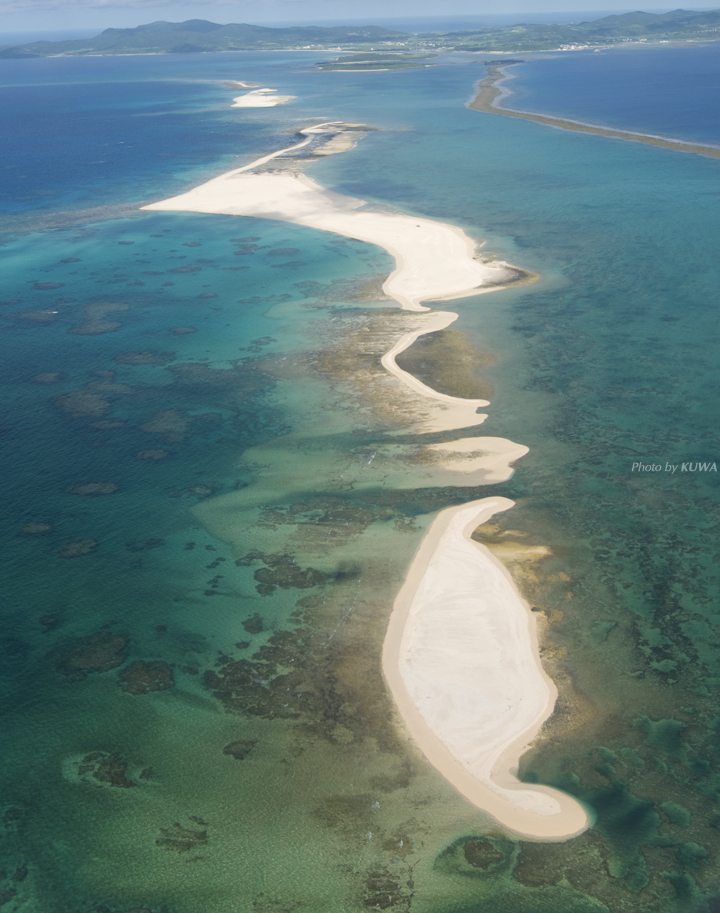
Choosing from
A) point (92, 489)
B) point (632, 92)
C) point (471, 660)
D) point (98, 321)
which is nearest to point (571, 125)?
point (632, 92)

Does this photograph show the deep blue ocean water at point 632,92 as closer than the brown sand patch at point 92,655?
No

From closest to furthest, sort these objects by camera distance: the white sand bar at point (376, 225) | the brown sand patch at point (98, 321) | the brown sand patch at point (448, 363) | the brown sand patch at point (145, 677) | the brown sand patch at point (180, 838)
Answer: the brown sand patch at point (180, 838) → the brown sand patch at point (145, 677) → the brown sand patch at point (448, 363) → the brown sand patch at point (98, 321) → the white sand bar at point (376, 225)

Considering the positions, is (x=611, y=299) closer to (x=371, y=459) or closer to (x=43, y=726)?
(x=371, y=459)

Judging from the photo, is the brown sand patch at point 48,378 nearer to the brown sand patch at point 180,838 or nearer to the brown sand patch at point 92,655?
the brown sand patch at point 92,655

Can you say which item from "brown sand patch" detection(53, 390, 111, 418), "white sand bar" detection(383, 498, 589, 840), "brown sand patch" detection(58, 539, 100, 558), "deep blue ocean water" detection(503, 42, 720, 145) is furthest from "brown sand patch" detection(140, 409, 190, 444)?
"deep blue ocean water" detection(503, 42, 720, 145)

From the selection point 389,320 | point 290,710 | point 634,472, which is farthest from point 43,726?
point 389,320

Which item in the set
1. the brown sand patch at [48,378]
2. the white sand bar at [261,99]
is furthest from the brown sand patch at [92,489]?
the white sand bar at [261,99]
